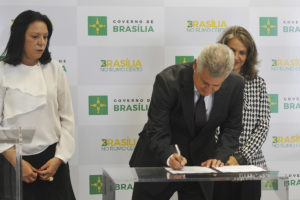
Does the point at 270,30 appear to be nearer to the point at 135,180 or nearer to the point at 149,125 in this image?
the point at 149,125

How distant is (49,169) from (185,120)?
33.9 inches

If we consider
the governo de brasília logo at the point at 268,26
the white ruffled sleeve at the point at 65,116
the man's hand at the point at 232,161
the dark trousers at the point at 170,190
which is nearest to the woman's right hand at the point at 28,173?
the white ruffled sleeve at the point at 65,116

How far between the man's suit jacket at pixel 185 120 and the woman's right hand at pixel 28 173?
2.06ft

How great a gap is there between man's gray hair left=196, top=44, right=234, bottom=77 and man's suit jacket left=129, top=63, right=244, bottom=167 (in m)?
0.26

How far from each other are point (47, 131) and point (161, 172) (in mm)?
968

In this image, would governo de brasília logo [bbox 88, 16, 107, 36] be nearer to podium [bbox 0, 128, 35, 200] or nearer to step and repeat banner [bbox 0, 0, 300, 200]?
step and repeat banner [bbox 0, 0, 300, 200]

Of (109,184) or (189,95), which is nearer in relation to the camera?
(109,184)

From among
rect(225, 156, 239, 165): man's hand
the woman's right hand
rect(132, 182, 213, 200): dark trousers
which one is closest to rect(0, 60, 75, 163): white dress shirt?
the woman's right hand

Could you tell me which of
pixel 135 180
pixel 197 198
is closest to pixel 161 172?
pixel 135 180

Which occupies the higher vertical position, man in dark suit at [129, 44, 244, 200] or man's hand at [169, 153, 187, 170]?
man in dark suit at [129, 44, 244, 200]

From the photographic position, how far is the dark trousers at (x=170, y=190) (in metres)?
1.95

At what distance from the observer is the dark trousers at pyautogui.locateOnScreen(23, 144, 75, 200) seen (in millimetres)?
2631

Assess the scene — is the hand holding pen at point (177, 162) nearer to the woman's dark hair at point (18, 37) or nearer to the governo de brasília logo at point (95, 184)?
the woman's dark hair at point (18, 37)

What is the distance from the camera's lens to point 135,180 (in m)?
1.76
